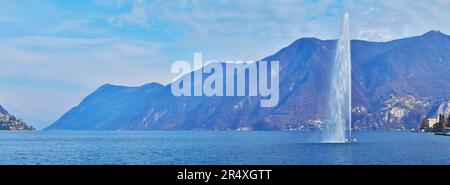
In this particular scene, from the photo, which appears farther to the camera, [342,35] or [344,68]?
[344,68]

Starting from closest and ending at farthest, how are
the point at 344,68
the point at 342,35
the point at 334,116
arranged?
the point at 342,35 → the point at 344,68 → the point at 334,116

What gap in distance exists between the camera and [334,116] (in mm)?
151875
